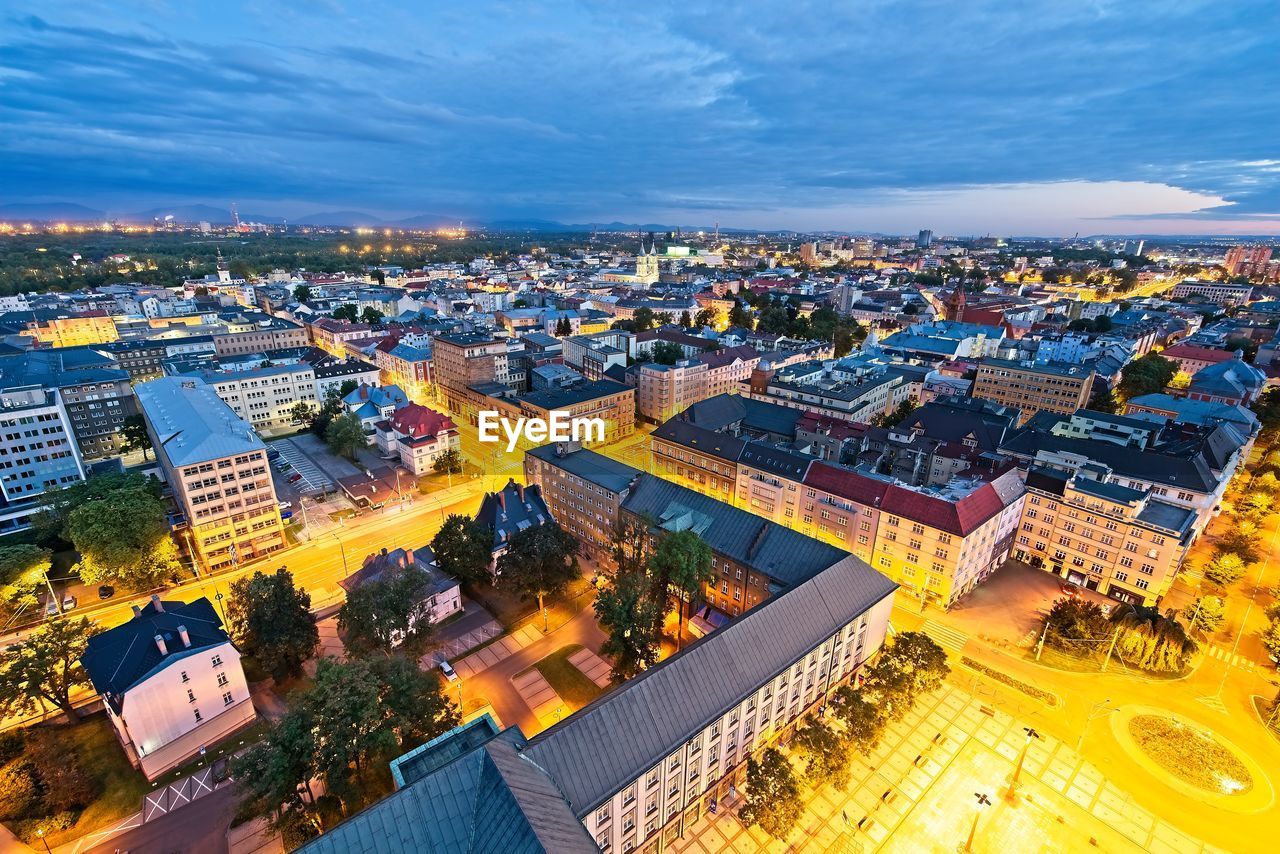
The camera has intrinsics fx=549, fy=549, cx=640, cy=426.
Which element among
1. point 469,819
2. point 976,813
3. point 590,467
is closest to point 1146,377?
point 976,813

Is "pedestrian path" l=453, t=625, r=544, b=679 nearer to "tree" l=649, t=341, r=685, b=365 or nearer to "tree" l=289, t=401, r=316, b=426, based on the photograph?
"tree" l=289, t=401, r=316, b=426

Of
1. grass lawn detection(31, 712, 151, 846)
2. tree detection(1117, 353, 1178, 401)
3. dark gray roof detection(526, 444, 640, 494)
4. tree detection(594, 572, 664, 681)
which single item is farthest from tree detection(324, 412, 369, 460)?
tree detection(1117, 353, 1178, 401)

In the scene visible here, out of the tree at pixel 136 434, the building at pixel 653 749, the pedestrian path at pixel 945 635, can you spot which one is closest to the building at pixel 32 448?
the tree at pixel 136 434

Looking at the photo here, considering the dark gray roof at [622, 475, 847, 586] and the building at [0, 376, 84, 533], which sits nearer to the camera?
the dark gray roof at [622, 475, 847, 586]

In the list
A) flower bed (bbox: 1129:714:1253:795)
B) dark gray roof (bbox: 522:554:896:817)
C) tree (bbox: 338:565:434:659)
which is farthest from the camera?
tree (bbox: 338:565:434:659)

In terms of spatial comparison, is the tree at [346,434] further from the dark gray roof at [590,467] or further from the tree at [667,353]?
the tree at [667,353]

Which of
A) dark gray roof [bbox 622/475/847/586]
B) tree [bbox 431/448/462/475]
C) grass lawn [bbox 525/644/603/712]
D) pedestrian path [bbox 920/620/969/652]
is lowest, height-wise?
pedestrian path [bbox 920/620/969/652]
